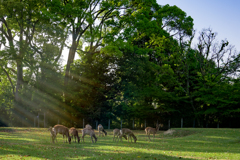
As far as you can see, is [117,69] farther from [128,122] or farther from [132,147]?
[132,147]

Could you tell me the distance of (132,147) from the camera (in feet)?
55.8

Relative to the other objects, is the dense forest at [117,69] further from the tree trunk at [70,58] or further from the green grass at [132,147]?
the green grass at [132,147]

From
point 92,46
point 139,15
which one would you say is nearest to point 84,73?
point 92,46

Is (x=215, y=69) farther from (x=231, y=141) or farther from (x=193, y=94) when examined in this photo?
(x=231, y=141)

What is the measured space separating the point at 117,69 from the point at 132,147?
24324 mm

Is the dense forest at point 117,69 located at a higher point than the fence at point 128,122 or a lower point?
higher

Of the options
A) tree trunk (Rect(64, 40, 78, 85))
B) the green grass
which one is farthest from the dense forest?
the green grass

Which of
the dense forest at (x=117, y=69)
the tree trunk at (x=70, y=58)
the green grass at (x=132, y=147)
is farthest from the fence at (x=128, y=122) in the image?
the green grass at (x=132, y=147)

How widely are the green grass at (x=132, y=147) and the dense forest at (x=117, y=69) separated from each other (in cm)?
1209

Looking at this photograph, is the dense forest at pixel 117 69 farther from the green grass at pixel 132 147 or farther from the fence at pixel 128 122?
the green grass at pixel 132 147

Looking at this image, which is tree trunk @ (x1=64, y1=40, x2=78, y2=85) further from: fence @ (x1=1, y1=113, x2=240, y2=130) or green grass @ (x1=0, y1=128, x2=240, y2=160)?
green grass @ (x1=0, y1=128, x2=240, y2=160)

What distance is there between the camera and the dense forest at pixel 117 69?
121 ft

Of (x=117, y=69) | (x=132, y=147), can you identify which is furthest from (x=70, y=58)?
(x=132, y=147)

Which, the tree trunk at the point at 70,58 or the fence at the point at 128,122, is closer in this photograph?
the tree trunk at the point at 70,58
